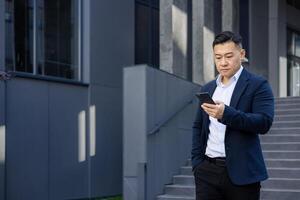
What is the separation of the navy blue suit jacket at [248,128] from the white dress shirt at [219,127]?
39 millimetres

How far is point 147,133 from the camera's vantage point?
10062 mm

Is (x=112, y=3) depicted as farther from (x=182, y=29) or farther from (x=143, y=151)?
(x=143, y=151)

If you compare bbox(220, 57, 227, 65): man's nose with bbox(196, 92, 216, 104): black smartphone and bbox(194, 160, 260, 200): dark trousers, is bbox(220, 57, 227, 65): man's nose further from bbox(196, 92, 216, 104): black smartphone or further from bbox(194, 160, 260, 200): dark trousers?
bbox(194, 160, 260, 200): dark trousers

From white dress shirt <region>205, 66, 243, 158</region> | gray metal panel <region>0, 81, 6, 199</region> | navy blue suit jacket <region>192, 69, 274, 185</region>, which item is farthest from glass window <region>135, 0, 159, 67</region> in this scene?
navy blue suit jacket <region>192, 69, 274, 185</region>

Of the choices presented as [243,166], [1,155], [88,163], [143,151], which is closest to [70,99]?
[88,163]

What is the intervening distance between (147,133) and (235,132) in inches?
260

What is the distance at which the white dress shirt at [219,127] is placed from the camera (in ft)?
11.7

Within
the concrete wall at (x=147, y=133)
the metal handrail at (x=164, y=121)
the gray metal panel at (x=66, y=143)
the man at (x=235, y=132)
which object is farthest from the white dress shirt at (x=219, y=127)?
the gray metal panel at (x=66, y=143)

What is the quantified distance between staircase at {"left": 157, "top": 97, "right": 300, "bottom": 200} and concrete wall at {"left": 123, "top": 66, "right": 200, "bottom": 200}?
12.1 inches

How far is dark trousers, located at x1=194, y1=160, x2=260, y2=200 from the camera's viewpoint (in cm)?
349

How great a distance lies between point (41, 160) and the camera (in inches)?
497

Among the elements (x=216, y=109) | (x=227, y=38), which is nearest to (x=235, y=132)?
(x=216, y=109)

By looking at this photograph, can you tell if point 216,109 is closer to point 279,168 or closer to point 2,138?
point 279,168

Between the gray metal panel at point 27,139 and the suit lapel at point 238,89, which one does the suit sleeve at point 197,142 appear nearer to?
the suit lapel at point 238,89
